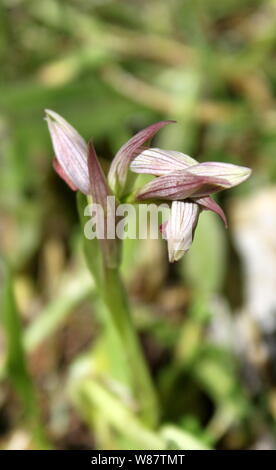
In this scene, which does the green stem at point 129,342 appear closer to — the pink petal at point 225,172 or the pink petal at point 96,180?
the pink petal at point 96,180

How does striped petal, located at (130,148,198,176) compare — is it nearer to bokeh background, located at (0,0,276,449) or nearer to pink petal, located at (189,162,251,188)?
pink petal, located at (189,162,251,188)

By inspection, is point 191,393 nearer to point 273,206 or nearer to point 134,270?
point 134,270

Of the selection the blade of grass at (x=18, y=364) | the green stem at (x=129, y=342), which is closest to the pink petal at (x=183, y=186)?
the green stem at (x=129, y=342)

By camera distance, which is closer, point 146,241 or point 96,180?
point 96,180

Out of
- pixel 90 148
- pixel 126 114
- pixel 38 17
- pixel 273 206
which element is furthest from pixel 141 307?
pixel 38 17

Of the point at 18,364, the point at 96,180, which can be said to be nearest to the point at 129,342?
the point at 18,364

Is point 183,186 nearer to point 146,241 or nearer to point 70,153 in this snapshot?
point 70,153
